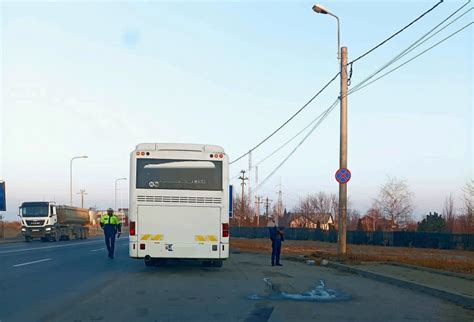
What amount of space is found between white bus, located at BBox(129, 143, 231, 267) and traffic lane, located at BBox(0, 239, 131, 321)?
1669mm

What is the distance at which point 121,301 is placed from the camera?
11367mm

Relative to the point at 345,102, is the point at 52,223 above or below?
below

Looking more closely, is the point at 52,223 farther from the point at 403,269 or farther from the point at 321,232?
the point at 403,269

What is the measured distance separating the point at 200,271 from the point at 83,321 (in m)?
8.87

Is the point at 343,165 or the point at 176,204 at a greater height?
the point at 343,165

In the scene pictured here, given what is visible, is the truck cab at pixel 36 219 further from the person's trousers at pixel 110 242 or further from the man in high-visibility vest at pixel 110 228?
the person's trousers at pixel 110 242

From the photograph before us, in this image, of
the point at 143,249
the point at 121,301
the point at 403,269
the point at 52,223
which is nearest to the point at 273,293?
the point at 121,301

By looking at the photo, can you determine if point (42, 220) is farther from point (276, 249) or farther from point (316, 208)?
point (316, 208)

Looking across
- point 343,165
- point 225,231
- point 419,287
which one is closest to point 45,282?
point 225,231

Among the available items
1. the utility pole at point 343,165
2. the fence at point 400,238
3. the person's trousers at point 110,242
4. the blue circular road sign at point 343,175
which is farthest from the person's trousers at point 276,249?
the fence at point 400,238

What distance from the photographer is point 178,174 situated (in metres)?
16.8

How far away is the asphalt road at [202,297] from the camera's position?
1005 centimetres

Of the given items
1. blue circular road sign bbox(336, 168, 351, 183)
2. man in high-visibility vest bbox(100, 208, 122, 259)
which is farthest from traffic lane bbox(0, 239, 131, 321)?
blue circular road sign bbox(336, 168, 351, 183)

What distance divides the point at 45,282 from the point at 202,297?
4761mm
